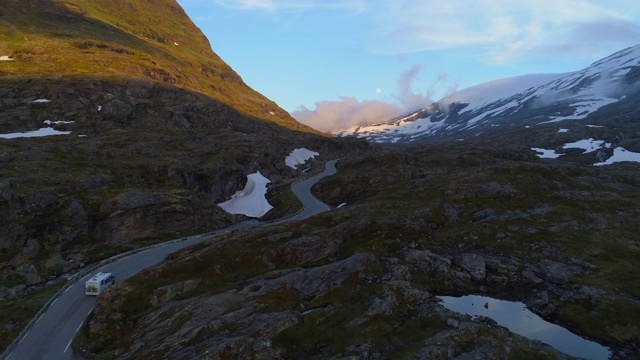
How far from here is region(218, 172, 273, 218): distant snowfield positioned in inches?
4082

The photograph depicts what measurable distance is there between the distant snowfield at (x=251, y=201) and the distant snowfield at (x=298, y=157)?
3924 cm

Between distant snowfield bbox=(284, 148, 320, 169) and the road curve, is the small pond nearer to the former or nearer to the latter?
the road curve

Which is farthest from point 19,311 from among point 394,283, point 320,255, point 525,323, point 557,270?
point 557,270

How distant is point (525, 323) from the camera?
3662cm

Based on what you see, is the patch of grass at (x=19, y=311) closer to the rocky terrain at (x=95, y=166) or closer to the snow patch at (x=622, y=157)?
→ the rocky terrain at (x=95, y=166)

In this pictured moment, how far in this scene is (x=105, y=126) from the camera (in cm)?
13638

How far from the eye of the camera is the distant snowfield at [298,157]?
16588 centimetres

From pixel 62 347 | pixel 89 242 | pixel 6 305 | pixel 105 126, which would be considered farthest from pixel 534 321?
pixel 105 126

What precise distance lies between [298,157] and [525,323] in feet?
481

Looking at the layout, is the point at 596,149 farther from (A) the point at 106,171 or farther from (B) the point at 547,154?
(A) the point at 106,171

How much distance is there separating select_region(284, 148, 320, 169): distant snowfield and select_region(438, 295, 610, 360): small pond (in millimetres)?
125969

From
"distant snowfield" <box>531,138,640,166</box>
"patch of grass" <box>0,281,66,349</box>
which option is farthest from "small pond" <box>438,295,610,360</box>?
"distant snowfield" <box>531,138,640,166</box>

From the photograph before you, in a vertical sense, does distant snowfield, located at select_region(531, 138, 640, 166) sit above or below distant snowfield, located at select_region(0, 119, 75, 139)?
below

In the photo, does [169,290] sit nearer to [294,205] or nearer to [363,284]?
[363,284]
